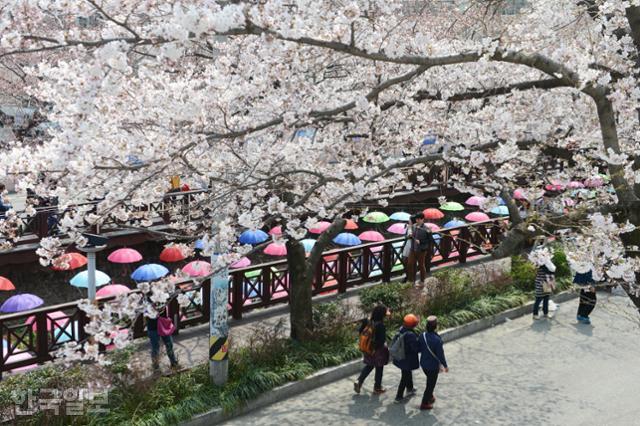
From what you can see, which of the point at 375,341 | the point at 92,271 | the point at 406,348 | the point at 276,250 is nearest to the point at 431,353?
the point at 406,348

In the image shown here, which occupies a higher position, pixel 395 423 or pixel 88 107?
pixel 88 107

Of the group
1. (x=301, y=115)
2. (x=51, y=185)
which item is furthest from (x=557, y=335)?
(x=51, y=185)

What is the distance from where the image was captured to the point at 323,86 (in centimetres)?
1173

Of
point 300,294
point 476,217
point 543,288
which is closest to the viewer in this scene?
point 300,294

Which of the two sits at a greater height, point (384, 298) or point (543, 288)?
point (543, 288)

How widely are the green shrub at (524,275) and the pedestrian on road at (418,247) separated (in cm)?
223

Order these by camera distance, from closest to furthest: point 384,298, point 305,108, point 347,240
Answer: point 305,108
point 384,298
point 347,240

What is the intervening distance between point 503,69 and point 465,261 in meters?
8.21

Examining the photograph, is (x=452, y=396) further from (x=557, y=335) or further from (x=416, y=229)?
(x=416, y=229)

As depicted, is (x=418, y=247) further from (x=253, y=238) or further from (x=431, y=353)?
(x=431, y=353)

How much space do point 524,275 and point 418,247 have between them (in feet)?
8.86

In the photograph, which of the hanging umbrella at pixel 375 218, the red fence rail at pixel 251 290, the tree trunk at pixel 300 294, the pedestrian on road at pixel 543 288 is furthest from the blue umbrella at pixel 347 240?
the tree trunk at pixel 300 294

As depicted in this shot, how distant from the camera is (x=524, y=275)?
16.2m

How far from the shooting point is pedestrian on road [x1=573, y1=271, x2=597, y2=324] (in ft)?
45.9
